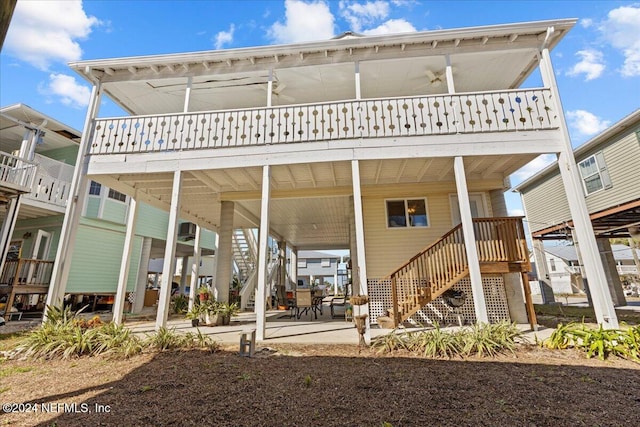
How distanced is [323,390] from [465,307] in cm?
634

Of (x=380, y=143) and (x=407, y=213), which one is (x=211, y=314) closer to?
(x=380, y=143)

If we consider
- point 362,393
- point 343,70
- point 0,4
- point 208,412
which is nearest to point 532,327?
point 362,393

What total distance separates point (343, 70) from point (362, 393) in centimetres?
806

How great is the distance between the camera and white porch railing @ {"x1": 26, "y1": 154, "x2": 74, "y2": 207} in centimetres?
1044

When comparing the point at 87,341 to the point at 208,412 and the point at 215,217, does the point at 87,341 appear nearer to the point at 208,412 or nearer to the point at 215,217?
the point at 208,412

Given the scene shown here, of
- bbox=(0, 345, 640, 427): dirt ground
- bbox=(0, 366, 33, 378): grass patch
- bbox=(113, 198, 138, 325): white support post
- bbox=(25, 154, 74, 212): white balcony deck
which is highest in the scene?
bbox=(25, 154, 74, 212): white balcony deck

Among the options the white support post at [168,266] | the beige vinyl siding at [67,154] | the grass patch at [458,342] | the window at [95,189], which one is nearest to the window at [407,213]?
the grass patch at [458,342]

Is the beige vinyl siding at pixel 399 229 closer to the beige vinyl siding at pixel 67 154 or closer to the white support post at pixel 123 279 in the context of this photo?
the white support post at pixel 123 279

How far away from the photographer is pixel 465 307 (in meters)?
8.39

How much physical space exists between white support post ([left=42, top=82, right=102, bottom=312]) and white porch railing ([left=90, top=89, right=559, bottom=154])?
23cm

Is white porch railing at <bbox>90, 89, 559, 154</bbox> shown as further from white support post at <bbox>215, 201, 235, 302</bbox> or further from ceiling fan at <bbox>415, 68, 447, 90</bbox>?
white support post at <bbox>215, 201, 235, 302</bbox>

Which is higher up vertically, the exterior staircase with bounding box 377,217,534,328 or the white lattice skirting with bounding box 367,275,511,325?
the exterior staircase with bounding box 377,217,534,328

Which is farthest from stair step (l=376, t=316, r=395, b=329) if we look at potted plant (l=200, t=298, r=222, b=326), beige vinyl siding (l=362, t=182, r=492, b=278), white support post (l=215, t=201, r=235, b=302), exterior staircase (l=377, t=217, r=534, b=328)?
white support post (l=215, t=201, r=235, b=302)

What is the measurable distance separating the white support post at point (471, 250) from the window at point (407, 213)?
263 centimetres
